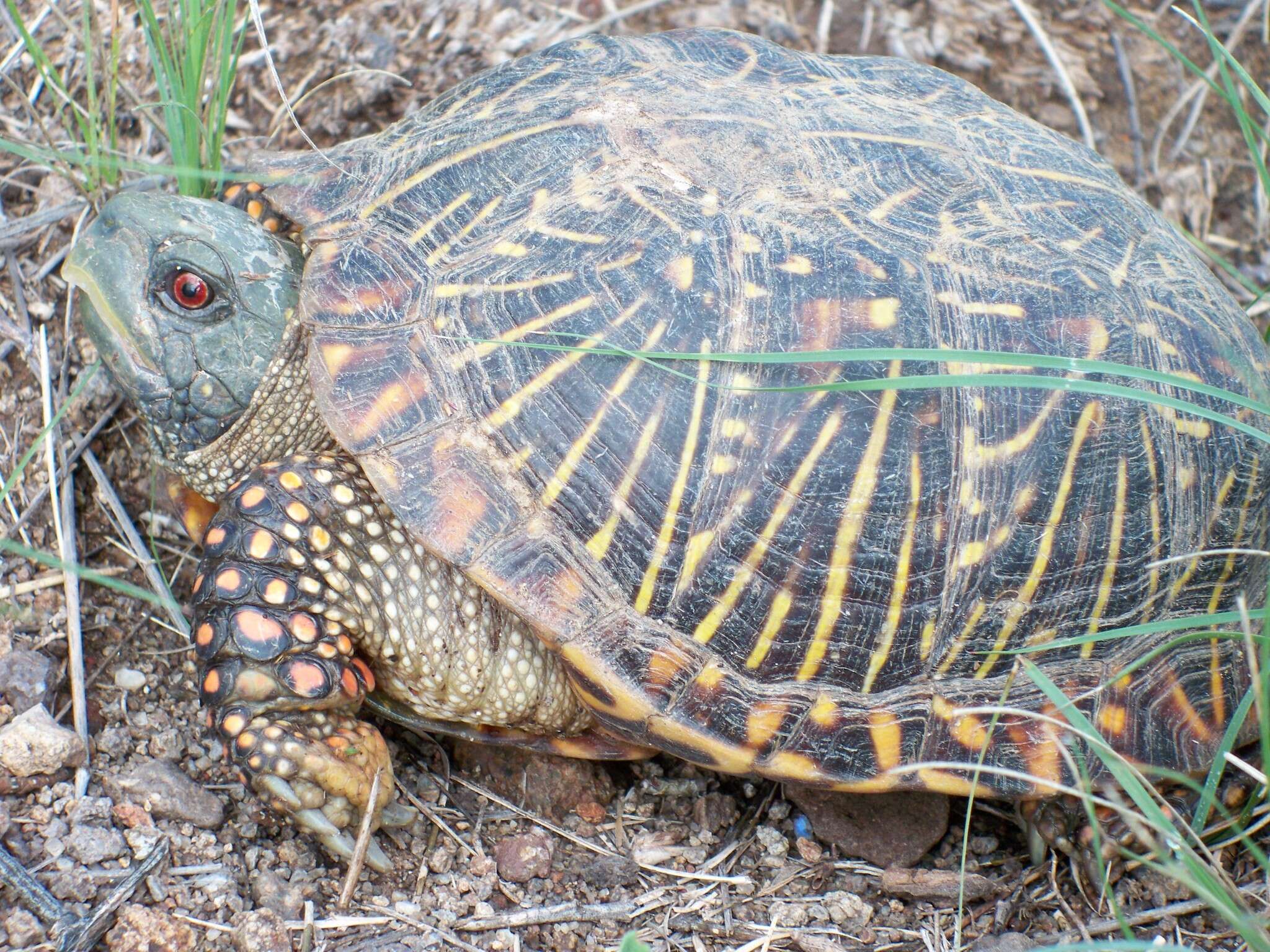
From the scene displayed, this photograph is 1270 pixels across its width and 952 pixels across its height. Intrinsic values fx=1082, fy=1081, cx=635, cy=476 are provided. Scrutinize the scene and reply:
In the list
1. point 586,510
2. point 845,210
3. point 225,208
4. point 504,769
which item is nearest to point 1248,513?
point 845,210

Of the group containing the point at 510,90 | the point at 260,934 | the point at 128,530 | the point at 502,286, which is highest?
the point at 510,90

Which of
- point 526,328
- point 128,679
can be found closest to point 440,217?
point 526,328

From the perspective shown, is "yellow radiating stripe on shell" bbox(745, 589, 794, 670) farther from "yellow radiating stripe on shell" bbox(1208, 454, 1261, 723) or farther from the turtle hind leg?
"yellow radiating stripe on shell" bbox(1208, 454, 1261, 723)

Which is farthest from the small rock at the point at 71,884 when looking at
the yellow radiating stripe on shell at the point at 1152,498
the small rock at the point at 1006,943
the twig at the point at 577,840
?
the yellow radiating stripe on shell at the point at 1152,498

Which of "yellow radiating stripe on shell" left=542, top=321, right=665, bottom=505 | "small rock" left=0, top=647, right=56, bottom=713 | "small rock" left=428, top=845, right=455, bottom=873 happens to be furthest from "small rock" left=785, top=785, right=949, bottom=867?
"small rock" left=0, top=647, right=56, bottom=713

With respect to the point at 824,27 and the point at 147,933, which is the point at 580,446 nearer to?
the point at 147,933

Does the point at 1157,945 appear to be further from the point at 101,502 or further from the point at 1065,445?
the point at 101,502
